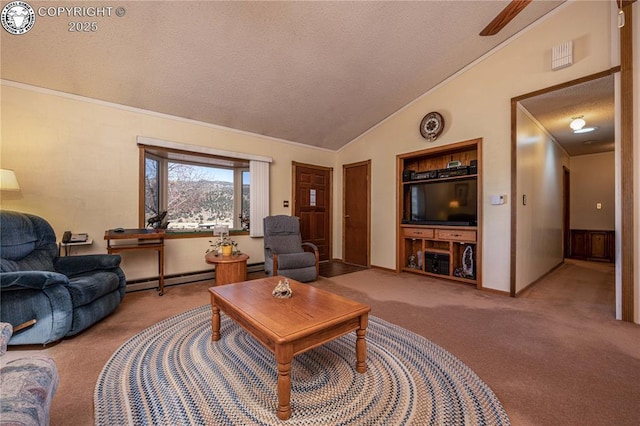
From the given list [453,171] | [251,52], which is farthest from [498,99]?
[251,52]

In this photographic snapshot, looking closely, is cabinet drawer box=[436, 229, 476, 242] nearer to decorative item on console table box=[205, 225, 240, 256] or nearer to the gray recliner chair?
the gray recliner chair

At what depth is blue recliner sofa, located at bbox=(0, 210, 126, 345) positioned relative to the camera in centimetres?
193

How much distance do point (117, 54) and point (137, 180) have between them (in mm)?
1551

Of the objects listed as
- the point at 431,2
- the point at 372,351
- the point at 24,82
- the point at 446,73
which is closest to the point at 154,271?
the point at 24,82

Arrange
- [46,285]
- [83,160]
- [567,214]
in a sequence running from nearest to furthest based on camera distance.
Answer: [46,285] < [83,160] < [567,214]

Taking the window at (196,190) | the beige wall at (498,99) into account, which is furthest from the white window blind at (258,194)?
the beige wall at (498,99)

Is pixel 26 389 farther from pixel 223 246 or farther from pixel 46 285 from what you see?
pixel 223 246

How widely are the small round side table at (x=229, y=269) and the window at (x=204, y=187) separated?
3.37ft

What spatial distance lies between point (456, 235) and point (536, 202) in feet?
4.23

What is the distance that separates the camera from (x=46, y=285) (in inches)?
77.9

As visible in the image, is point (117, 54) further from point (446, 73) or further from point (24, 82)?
point (446, 73)

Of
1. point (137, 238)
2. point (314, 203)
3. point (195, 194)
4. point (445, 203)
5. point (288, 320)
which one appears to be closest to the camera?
point (288, 320)

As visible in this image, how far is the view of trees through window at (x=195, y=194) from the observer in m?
4.25

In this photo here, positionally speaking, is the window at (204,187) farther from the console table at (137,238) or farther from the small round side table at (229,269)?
the small round side table at (229,269)
